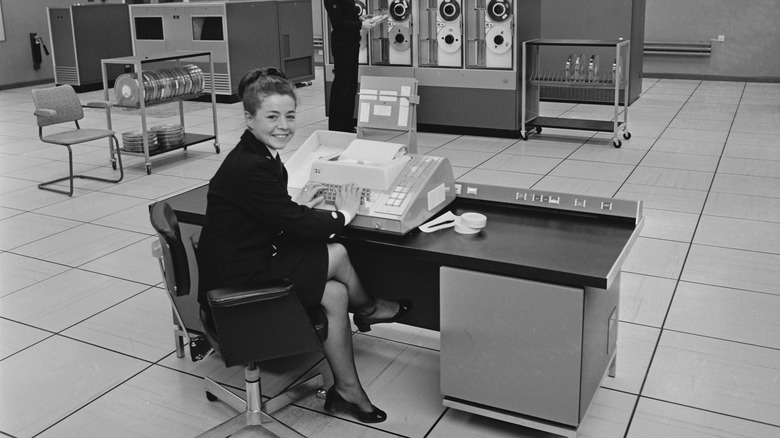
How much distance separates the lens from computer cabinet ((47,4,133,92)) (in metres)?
10.4

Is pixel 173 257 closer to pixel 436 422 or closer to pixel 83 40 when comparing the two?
pixel 436 422

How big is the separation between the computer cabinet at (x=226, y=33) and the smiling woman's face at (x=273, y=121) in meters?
7.22

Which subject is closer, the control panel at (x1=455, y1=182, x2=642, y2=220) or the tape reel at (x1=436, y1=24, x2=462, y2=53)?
the control panel at (x1=455, y1=182, x2=642, y2=220)

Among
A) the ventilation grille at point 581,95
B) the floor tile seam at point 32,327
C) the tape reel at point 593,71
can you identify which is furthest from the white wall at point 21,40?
the floor tile seam at point 32,327

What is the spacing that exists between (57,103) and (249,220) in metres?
3.89

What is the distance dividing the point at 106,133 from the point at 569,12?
17.1ft

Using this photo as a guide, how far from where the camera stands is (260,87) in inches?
98.3

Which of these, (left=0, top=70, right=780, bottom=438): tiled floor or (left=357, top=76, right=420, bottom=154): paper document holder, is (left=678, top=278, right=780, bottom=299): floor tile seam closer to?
(left=0, top=70, right=780, bottom=438): tiled floor

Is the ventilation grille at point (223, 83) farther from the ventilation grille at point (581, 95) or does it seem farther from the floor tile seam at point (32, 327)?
the floor tile seam at point (32, 327)

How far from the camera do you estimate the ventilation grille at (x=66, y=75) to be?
10641 mm

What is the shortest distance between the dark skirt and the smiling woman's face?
1.22ft

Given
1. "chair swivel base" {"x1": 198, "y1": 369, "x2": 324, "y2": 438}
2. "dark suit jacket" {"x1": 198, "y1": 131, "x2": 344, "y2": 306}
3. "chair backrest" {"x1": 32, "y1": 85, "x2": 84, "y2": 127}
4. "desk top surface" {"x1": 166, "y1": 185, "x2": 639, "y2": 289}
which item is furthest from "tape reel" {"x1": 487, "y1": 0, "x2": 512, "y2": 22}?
"chair swivel base" {"x1": 198, "y1": 369, "x2": 324, "y2": 438}

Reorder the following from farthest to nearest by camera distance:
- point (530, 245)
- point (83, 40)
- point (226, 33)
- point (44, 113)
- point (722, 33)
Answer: point (83, 40) < point (722, 33) < point (226, 33) < point (44, 113) < point (530, 245)

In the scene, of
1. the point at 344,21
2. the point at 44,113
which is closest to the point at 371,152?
the point at 44,113
